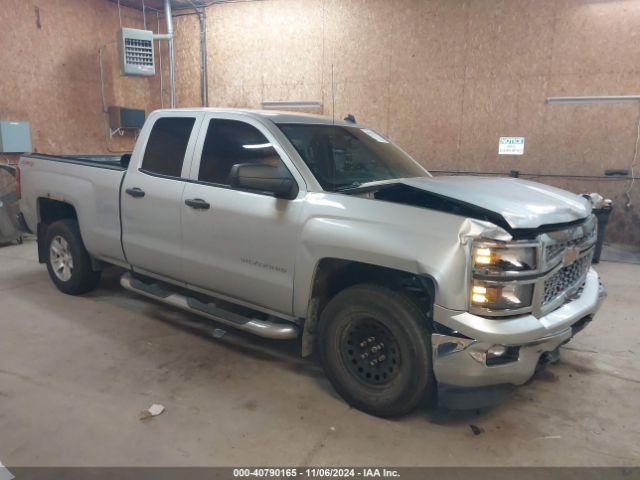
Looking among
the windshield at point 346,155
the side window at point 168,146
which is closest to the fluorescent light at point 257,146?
the windshield at point 346,155

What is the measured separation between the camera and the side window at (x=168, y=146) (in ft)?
12.2

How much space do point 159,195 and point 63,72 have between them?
20.2 ft

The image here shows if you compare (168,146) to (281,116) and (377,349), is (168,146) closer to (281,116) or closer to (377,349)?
(281,116)

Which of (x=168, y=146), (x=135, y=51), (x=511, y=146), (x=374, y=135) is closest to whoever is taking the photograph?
(x=168, y=146)

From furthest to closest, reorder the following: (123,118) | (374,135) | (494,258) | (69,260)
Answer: (123,118), (69,260), (374,135), (494,258)

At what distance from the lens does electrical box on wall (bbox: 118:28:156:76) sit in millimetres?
8359

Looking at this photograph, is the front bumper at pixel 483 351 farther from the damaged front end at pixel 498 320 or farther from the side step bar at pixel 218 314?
the side step bar at pixel 218 314

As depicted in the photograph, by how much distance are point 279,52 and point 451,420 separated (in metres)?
7.56

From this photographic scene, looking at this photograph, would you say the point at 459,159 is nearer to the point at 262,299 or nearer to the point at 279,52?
the point at 279,52

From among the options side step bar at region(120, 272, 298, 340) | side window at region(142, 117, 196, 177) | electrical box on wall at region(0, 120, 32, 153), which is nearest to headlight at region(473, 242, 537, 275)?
side step bar at region(120, 272, 298, 340)

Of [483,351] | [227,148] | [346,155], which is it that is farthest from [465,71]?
[483,351]

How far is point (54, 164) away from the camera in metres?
4.66

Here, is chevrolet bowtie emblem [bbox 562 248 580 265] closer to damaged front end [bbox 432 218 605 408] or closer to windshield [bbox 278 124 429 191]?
damaged front end [bbox 432 218 605 408]

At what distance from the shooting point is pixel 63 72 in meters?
8.27
